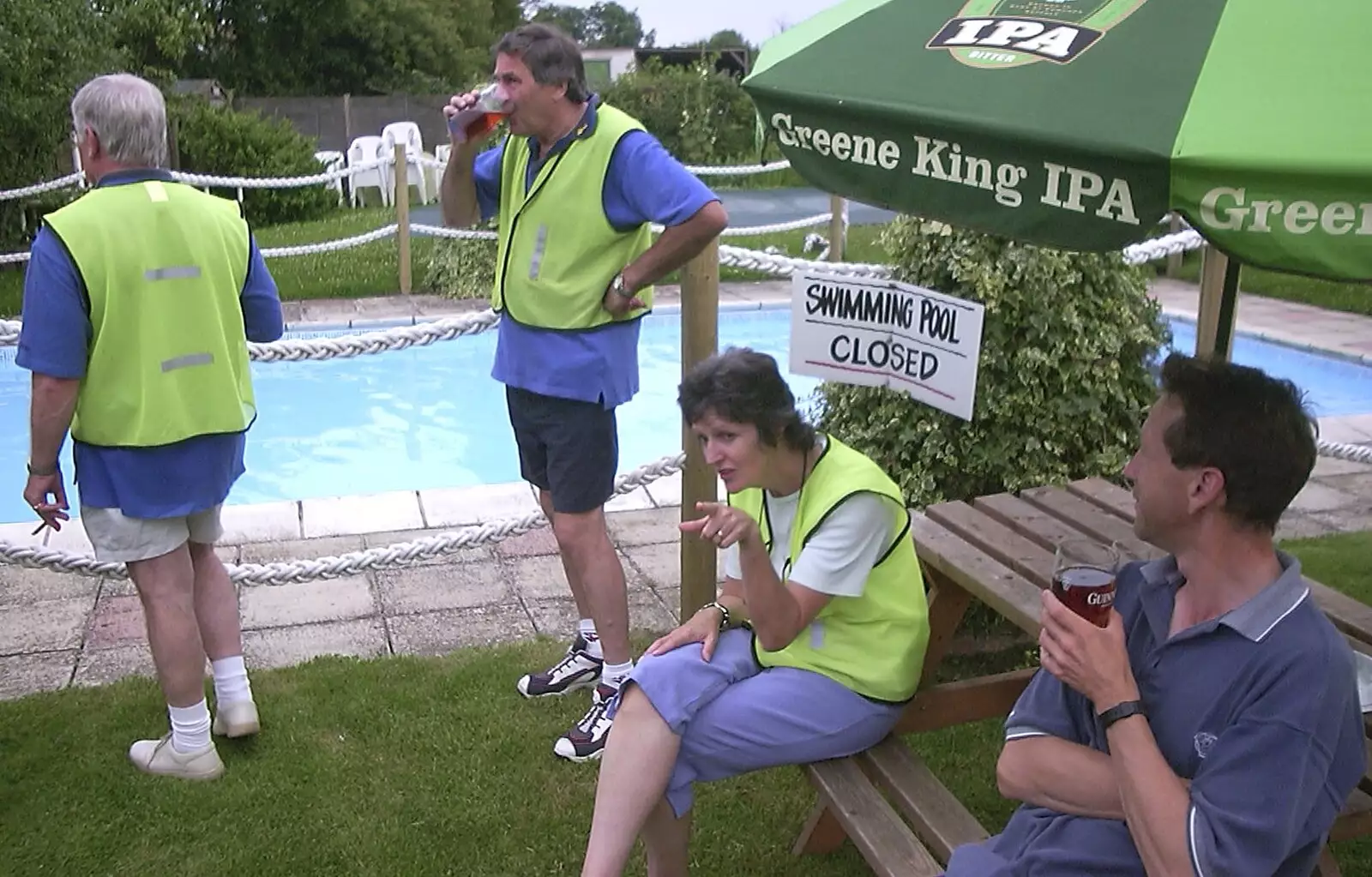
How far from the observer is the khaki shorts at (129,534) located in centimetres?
287

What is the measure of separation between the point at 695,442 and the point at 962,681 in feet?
3.38

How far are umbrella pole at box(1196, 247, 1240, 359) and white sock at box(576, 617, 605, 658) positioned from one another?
1.83m

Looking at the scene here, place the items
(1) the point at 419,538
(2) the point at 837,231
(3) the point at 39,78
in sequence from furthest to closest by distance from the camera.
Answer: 1. (3) the point at 39,78
2. (2) the point at 837,231
3. (1) the point at 419,538

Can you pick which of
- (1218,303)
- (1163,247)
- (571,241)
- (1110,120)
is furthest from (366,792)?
(1163,247)

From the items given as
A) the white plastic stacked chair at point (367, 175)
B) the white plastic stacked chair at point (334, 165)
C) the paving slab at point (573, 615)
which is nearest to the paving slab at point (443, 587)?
the paving slab at point (573, 615)

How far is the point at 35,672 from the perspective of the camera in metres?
3.64

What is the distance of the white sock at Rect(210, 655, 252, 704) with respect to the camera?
3.20 metres

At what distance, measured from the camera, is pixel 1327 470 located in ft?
18.5

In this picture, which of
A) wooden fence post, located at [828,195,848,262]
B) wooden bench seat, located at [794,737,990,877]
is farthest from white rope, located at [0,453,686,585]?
wooden fence post, located at [828,195,848,262]

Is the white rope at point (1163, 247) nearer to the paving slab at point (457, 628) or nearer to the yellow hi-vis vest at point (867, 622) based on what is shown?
the yellow hi-vis vest at point (867, 622)

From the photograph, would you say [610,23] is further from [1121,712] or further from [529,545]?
[1121,712]

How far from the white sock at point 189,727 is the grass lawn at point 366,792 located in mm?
102

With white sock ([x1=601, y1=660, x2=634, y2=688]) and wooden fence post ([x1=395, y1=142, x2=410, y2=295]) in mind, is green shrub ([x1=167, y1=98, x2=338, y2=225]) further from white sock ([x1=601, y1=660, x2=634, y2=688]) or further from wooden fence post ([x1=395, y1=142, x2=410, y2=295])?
white sock ([x1=601, y1=660, x2=634, y2=688])

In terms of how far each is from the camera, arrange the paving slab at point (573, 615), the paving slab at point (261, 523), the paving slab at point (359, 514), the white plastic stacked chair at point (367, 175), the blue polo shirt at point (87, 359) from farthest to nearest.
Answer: the white plastic stacked chair at point (367, 175)
the paving slab at point (359, 514)
the paving slab at point (261, 523)
the paving slab at point (573, 615)
the blue polo shirt at point (87, 359)
